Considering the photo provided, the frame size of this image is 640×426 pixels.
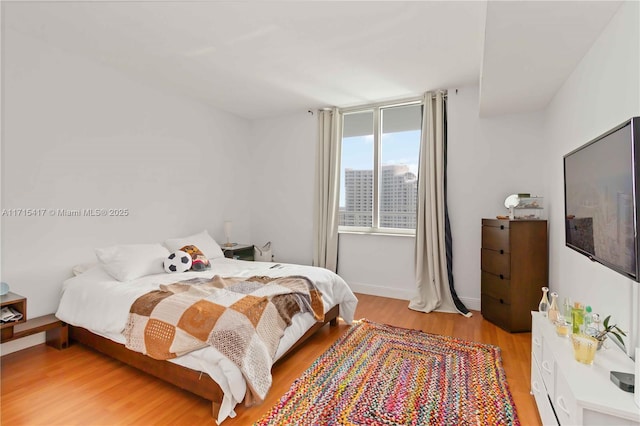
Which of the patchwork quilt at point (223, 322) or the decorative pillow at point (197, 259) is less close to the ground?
the decorative pillow at point (197, 259)

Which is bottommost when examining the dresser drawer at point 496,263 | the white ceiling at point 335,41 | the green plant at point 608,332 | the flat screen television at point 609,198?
the green plant at point 608,332

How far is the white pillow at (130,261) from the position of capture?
9.17 ft

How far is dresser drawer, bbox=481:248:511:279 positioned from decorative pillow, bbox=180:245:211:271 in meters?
2.98

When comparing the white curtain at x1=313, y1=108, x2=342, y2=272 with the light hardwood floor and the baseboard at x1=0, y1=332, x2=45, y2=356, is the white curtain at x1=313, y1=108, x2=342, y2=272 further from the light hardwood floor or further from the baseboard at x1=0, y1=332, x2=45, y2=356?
the baseboard at x1=0, y1=332, x2=45, y2=356

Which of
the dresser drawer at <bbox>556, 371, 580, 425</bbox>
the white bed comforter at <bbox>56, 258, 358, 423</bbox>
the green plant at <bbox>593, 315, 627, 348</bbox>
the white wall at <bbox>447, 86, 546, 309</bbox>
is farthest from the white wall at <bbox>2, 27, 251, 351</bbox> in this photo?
the green plant at <bbox>593, 315, 627, 348</bbox>

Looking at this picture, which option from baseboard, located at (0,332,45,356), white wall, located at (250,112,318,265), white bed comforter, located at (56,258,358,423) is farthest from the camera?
white wall, located at (250,112,318,265)

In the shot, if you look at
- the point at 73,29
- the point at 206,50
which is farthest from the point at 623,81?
the point at 73,29

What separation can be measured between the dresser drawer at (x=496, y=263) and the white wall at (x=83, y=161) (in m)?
3.55

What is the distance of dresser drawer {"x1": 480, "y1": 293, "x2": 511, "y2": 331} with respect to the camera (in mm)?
3090

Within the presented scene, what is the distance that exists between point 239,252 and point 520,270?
334cm

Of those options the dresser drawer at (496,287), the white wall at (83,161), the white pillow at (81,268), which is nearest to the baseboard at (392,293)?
the dresser drawer at (496,287)

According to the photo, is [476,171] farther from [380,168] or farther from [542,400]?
[542,400]

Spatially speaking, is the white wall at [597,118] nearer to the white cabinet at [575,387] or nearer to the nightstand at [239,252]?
the white cabinet at [575,387]

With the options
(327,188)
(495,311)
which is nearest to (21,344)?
(327,188)
